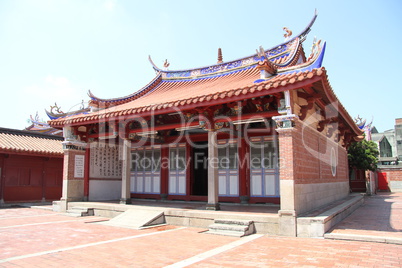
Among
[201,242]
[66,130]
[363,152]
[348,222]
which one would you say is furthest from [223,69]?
[363,152]

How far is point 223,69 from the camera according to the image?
12.6 meters

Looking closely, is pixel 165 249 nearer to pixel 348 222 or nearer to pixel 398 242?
pixel 398 242

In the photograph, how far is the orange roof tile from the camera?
13.4 meters

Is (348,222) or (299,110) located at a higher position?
(299,110)

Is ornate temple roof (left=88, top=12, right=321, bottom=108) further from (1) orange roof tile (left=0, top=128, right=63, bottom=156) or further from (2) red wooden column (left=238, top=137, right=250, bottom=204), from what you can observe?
(1) orange roof tile (left=0, top=128, right=63, bottom=156)

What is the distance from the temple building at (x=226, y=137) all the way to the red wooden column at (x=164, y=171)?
0.04 m

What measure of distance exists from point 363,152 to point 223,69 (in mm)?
13573

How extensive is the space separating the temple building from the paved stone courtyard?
3.74ft

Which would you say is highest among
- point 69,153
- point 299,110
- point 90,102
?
point 90,102

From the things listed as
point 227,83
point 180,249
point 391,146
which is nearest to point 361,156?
point 227,83

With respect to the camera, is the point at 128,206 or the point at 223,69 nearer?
the point at 128,206

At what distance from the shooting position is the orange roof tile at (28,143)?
1343 cm

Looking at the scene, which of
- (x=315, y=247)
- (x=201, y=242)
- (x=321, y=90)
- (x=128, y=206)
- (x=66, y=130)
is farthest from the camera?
(x=66, y=130)

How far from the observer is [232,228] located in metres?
6.99
